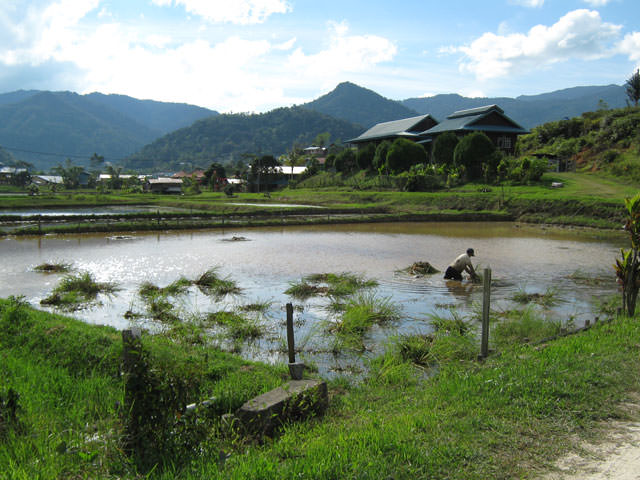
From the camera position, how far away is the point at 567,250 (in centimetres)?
1969

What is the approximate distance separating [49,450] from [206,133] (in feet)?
638

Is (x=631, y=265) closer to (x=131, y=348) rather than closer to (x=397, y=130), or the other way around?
(x=131, y=348)

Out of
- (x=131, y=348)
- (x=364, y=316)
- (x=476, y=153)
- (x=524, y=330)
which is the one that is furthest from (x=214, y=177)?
(x=131, y=348)

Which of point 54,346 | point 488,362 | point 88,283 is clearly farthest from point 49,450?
point 88,283

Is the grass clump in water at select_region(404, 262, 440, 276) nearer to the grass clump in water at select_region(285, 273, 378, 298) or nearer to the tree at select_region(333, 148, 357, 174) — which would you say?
the grass clump in water at select_region(285, 273, 378, 298)

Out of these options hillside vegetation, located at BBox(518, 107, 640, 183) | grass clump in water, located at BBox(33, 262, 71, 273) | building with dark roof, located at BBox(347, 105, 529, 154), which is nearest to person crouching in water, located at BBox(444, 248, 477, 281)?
grass clump in water, located at BBox(33, 262, 71, 273)

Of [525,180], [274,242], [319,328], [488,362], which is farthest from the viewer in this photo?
[525,180]

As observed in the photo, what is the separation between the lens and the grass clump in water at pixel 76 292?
34.5 feet

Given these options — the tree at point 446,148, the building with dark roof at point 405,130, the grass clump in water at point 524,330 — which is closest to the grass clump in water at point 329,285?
the grass clump in water at point 524,330

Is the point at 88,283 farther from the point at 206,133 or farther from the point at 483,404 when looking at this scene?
the point at 206,133

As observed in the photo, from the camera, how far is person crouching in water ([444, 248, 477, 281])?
12.8 meters

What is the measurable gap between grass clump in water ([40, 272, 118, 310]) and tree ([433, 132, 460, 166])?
39.0 meters

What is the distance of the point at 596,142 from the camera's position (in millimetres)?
46375

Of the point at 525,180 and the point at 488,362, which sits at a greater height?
the point at 525,180
